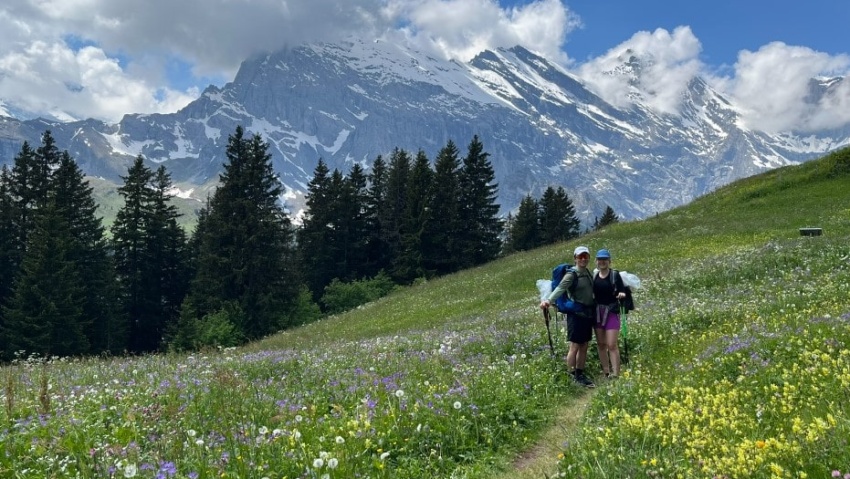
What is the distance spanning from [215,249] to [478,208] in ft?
93.1

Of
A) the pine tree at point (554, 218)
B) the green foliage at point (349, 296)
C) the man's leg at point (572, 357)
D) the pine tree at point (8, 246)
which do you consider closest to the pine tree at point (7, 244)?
the pine tree at point (8, 246)

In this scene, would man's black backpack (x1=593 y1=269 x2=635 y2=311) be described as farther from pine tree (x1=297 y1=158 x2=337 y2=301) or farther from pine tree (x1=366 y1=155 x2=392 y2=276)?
pine tree (x1=366 y1=155 x2=392 y2=276)

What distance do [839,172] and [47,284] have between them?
54.9 metres

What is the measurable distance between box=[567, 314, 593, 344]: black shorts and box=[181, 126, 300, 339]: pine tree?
36353 mm

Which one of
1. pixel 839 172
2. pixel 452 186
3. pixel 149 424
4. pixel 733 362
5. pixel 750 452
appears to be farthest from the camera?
pixel 452 186

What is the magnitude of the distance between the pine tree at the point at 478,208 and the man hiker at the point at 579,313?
48.9m

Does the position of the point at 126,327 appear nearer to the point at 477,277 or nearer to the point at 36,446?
the point at 477,277

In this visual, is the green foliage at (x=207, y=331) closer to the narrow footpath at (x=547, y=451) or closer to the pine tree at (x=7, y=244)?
the pine tree at (x=7, y=244)

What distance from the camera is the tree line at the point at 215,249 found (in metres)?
38.5

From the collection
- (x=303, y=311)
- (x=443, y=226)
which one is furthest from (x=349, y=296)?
(x=443, y=226)

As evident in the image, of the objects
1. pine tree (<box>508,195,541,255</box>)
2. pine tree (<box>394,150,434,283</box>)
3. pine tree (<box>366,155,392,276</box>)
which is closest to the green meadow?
pine tree (<box>394,150,434,283</box>)

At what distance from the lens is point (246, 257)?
148 ft

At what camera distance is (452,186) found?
59156mm

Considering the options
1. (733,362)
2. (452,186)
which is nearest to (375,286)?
(452,186)
